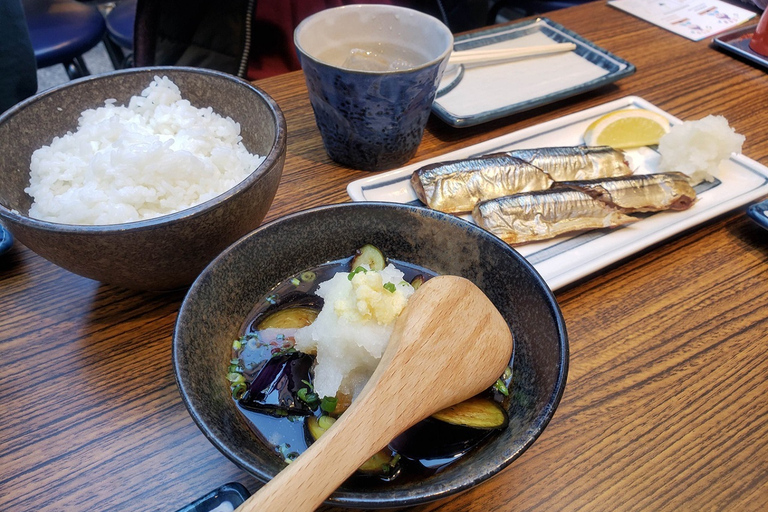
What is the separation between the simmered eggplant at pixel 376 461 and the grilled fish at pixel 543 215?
2.18 ft

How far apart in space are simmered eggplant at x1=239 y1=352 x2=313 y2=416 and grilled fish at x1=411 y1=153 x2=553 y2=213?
2.08 feet

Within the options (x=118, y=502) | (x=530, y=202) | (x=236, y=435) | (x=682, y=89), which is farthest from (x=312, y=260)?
(x=682, y=89)

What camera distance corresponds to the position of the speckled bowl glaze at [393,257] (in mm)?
654

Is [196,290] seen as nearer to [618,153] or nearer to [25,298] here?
[25,298]

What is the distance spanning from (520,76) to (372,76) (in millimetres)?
892

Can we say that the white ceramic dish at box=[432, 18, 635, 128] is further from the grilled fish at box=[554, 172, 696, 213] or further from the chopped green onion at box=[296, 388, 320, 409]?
the chopped green onion at box=[296, 388, 320, 409]

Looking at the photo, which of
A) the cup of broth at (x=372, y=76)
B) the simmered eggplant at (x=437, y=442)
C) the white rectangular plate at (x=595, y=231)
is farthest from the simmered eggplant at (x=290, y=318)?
the cup of broth at (x=372, y=76)

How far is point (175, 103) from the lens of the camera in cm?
124

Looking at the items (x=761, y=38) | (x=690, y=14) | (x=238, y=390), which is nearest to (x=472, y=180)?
(x=238, y=390)

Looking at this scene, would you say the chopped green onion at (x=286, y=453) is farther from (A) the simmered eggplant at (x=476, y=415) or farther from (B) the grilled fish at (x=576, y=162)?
(B) the grilled fish at (x=576, y=162)

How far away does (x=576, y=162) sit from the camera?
1535mm

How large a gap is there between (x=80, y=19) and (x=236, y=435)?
299 centimetres

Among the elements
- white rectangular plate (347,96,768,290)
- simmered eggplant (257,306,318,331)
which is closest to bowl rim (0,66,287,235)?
simmered eggplant (257,306,318,331)

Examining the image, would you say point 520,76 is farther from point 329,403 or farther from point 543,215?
point 329,403
